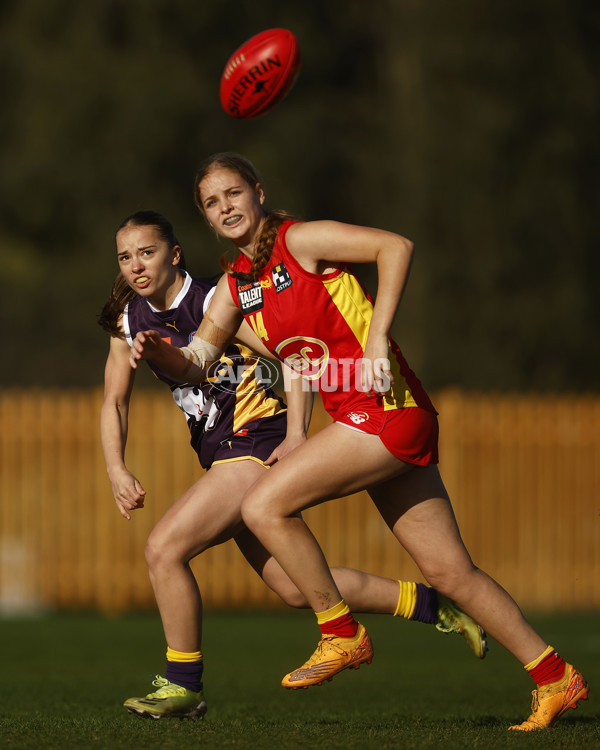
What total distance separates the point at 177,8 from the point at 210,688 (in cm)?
1649

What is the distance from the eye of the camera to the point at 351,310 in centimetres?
488

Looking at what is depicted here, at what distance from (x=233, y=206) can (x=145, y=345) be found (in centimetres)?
68

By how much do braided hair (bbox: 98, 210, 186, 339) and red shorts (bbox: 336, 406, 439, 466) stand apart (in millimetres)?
1234

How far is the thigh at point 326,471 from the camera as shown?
4.77 meters

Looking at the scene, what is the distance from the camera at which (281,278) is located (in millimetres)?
4914

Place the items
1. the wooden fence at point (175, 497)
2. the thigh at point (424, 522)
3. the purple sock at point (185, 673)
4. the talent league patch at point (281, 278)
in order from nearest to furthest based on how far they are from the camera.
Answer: the talent league patch at point (281, 278) < the thigh at point (424, 522) < the purple sock at point (185, 673) < the wooden fence at point (175, 497)

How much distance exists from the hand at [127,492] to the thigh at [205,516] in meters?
0.14

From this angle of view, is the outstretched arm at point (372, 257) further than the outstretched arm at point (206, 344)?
No

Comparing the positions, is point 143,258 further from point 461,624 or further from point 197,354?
point 461,624

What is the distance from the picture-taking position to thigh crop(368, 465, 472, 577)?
5.02 meters

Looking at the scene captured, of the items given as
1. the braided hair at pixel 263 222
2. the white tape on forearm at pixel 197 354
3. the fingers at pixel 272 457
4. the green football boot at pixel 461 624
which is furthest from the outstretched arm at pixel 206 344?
the green football boot at pixel 461 624

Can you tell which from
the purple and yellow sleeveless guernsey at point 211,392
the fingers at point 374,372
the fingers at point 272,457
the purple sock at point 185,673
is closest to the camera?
the fingers at point 374,372

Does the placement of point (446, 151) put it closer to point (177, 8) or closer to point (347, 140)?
point (347, 140)

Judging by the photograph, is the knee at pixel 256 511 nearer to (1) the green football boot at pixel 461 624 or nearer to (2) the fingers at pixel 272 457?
(2) the fingers at pixel 272 457
